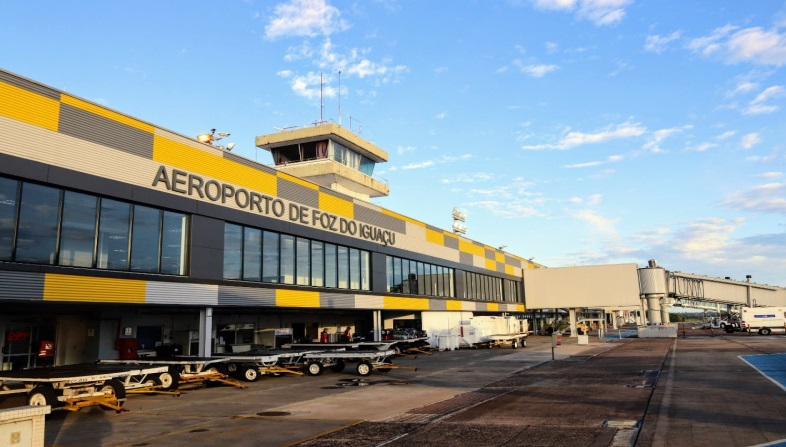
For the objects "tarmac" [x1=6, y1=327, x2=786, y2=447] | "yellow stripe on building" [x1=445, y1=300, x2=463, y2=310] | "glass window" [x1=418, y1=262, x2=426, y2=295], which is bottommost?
"tarmac" [x1=6, y1=327, x2=786, y2=447]

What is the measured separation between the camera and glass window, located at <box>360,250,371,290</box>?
4307 cm

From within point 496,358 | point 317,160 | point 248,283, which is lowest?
point 496,358

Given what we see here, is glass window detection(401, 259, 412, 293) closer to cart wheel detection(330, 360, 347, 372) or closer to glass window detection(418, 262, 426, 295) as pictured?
glass window detection(418, 262, 426, 295)

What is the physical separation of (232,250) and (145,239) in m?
5.77

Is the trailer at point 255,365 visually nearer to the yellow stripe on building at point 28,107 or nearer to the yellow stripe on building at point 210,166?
the yellow stripe on building at point 210,166

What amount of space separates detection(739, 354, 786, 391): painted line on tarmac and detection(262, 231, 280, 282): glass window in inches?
990

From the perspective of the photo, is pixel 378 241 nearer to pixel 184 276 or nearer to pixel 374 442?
pixel 184 276

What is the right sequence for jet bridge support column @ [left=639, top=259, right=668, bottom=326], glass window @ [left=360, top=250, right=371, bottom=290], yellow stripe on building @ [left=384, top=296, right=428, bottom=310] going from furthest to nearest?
jet bridge support column @ [left=639, top=259, right=668, bottom=326] → yellow stripe on building @ [left=384, top=296, right=428, bottom=310] → glass window @ [left=360, top=250, right=371, bottom=290]

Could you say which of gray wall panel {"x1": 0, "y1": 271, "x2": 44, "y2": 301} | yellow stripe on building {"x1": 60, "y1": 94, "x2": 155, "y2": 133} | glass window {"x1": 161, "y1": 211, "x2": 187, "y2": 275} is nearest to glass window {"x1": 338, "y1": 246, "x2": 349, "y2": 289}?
glass window {"x1": 161, "y1": 211, "x2": 187, "y2": 275}

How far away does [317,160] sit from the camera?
47.6 m

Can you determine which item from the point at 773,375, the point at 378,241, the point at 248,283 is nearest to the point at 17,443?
the point at 248,283

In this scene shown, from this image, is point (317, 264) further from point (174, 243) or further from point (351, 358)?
point (174, 243)

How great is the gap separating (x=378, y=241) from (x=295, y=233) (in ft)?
38.8

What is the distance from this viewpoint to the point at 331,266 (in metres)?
39.1
